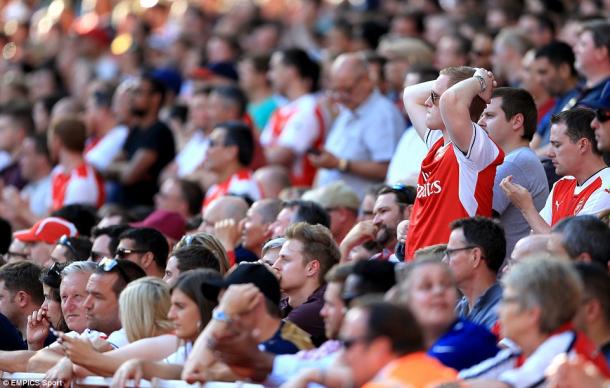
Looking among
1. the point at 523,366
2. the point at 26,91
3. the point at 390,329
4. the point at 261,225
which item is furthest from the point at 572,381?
the point at 26,91

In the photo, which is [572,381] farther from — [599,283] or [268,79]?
[268,79]

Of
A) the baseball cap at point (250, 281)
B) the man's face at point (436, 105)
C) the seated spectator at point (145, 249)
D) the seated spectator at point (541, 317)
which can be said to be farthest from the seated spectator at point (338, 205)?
the seated spectator at point (541, 317)

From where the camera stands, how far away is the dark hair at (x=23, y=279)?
31.2ft

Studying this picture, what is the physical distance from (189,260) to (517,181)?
7.02 feet

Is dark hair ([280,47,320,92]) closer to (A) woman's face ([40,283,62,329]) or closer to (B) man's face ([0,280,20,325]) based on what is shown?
(B) man's face ([0,280,20,325])

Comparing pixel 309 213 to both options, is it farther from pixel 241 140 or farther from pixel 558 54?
pixel 558 54

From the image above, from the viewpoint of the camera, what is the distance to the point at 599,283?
6.38 metres

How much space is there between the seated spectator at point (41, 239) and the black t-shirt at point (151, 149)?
3.04m

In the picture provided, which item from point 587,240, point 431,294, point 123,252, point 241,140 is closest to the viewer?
point 431,294

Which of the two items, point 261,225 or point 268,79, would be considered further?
point 268,79

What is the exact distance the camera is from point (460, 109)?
8008 mm

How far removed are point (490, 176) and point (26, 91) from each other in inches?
474

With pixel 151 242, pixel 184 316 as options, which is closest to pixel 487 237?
pixel 184 316

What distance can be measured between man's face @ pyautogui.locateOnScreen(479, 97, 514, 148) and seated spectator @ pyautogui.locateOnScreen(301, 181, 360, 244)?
2.09 m
